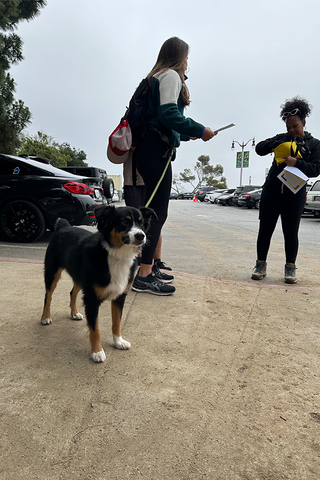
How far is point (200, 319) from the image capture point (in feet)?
9.24

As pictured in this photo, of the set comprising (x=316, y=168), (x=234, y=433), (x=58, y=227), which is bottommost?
(x=234, y=433)

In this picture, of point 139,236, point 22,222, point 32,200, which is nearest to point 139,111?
point 139,236

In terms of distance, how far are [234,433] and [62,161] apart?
55150 mm

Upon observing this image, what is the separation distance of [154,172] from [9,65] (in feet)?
45.3

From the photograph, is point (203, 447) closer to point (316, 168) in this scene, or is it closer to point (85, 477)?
point (85, 477)

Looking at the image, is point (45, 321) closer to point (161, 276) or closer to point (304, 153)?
point (161, 276)

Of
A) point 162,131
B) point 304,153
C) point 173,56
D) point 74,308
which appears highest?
point 173,56

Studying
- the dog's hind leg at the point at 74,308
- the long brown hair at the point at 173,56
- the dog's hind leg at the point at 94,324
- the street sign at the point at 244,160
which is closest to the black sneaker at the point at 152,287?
the dog's hind leg at the point at 74,308

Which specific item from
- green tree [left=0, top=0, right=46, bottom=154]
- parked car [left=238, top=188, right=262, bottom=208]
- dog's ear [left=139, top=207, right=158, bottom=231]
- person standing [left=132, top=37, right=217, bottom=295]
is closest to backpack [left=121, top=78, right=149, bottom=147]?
person standing [left=132, top=37, right=217, bottom=295]

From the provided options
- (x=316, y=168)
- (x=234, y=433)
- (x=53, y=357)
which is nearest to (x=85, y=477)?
(x=234, y=433)

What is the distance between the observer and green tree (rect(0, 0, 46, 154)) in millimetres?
12005

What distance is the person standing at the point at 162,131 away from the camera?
2.96 meters

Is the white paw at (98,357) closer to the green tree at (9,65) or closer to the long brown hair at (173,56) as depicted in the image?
the long brown hair at (173,56)

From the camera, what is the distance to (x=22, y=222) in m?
6.10
